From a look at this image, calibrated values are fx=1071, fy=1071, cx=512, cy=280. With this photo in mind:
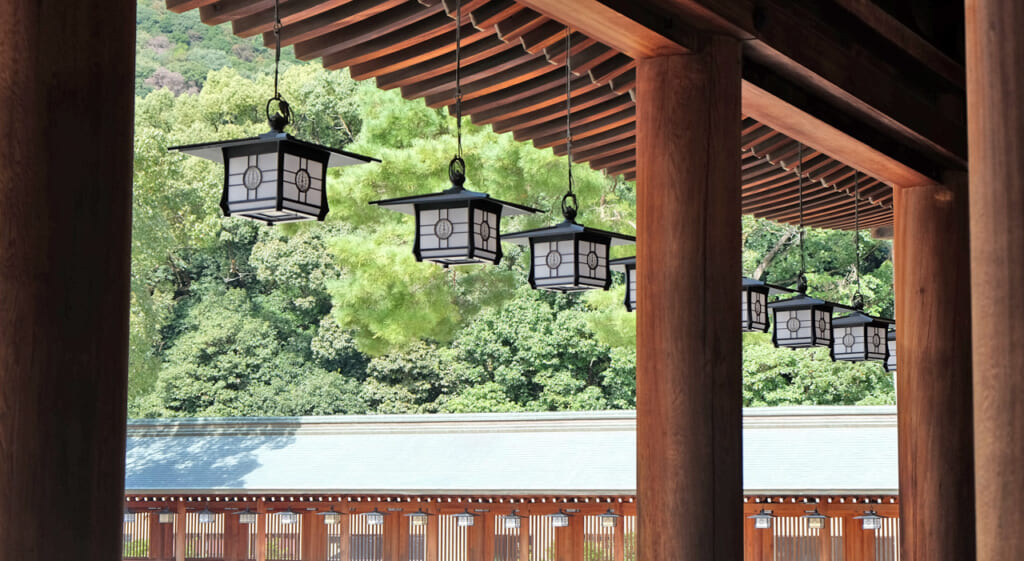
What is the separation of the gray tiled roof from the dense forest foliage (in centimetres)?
291

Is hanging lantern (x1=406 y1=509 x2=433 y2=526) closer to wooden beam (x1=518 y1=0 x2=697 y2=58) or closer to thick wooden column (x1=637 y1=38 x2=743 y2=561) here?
thick wooden column (x1=637 y1=38 x2=743 y2=561)

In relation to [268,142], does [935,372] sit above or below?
below

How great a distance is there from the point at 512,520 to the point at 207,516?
3.98 metres

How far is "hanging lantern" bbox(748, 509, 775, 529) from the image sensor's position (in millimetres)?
11391

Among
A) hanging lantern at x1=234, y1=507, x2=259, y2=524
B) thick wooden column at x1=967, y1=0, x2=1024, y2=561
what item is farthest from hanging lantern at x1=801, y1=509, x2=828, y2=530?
thick wooden column at x1=967, y1=0, x2=1024, y2=561

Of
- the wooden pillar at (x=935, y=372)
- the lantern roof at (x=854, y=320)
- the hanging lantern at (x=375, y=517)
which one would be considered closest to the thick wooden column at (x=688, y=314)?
the wooden pillar at (x=935, y=372)

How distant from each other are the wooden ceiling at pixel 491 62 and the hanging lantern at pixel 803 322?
211cm

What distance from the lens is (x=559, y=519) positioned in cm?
1208

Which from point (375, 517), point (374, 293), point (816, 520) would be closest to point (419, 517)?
point (375, 517)

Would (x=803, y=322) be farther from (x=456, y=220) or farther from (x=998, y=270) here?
(x=998, y=270)

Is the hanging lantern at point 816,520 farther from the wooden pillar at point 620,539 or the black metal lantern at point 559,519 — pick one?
the black metal lantern at point 559,519

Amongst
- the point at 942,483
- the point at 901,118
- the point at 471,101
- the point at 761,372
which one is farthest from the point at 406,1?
the point at 761,372

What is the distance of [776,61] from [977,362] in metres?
1.66

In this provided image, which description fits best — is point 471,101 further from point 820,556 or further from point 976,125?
point 820,556
